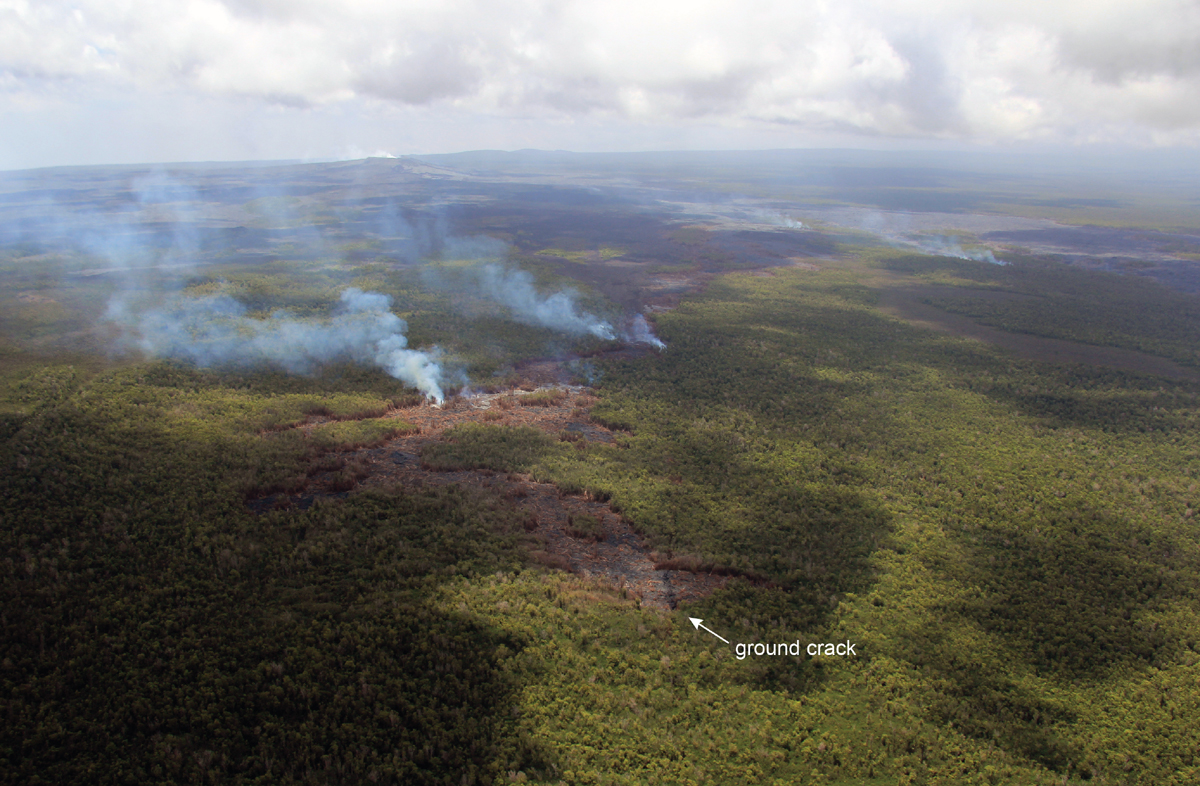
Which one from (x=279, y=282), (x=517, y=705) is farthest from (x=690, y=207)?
(x=517, y=705)

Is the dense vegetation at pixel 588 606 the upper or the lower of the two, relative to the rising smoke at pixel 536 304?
lower

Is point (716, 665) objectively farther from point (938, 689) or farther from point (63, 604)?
point (63, 604)


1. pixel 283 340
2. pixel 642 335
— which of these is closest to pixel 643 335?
pixel 642 335

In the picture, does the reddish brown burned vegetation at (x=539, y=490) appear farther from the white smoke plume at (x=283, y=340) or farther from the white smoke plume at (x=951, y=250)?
the white smoke plume at (x=951, y=250)

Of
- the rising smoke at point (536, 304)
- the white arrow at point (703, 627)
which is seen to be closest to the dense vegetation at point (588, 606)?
the white arrow at point (703, 627)

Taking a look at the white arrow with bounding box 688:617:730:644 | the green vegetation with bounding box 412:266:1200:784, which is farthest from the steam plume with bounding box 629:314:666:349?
the white arrow with bounding box 688:617:730:644

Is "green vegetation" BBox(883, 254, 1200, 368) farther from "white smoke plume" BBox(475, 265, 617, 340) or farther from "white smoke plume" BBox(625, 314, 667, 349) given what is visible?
"white smoke plume" BBox(475, 265, 617, 340)
